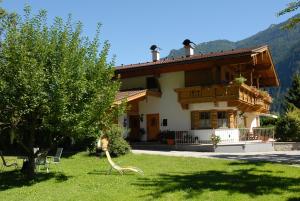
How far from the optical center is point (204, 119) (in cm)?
2698

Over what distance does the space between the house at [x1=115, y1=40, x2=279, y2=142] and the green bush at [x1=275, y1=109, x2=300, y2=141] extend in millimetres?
2459

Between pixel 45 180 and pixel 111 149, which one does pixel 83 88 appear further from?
pixel 111 149

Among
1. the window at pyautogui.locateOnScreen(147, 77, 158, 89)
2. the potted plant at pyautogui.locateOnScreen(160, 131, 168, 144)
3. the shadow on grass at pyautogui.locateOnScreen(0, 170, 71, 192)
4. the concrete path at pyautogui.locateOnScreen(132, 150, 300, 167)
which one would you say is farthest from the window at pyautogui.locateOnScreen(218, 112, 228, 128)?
the shadow on grass at pyautogui.locateOnScreen(0, 170, 71, 192)

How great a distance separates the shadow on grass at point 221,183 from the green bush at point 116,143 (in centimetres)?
598

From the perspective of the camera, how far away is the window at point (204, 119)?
26798 millimetres

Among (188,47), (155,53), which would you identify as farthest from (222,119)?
(155,53)

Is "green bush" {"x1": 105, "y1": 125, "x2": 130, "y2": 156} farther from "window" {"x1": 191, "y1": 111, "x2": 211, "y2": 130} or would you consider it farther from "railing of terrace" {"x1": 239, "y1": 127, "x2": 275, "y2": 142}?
"railing of terrace" {"x1": 239, "y1": 127, "x2": 275, "y2": 142}

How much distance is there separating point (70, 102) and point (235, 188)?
563 cm

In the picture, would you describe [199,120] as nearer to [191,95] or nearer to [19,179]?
[191,95]

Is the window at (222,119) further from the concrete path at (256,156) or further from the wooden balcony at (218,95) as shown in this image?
the concrete path at (256,156)

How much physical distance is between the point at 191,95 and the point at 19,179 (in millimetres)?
14526

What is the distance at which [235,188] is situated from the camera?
38.3 feet

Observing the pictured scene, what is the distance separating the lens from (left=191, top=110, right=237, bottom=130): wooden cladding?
1045 inches

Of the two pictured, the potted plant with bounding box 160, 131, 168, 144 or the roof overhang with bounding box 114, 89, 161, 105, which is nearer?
the roof overhang with bounding box 114, 89, 161, 105
